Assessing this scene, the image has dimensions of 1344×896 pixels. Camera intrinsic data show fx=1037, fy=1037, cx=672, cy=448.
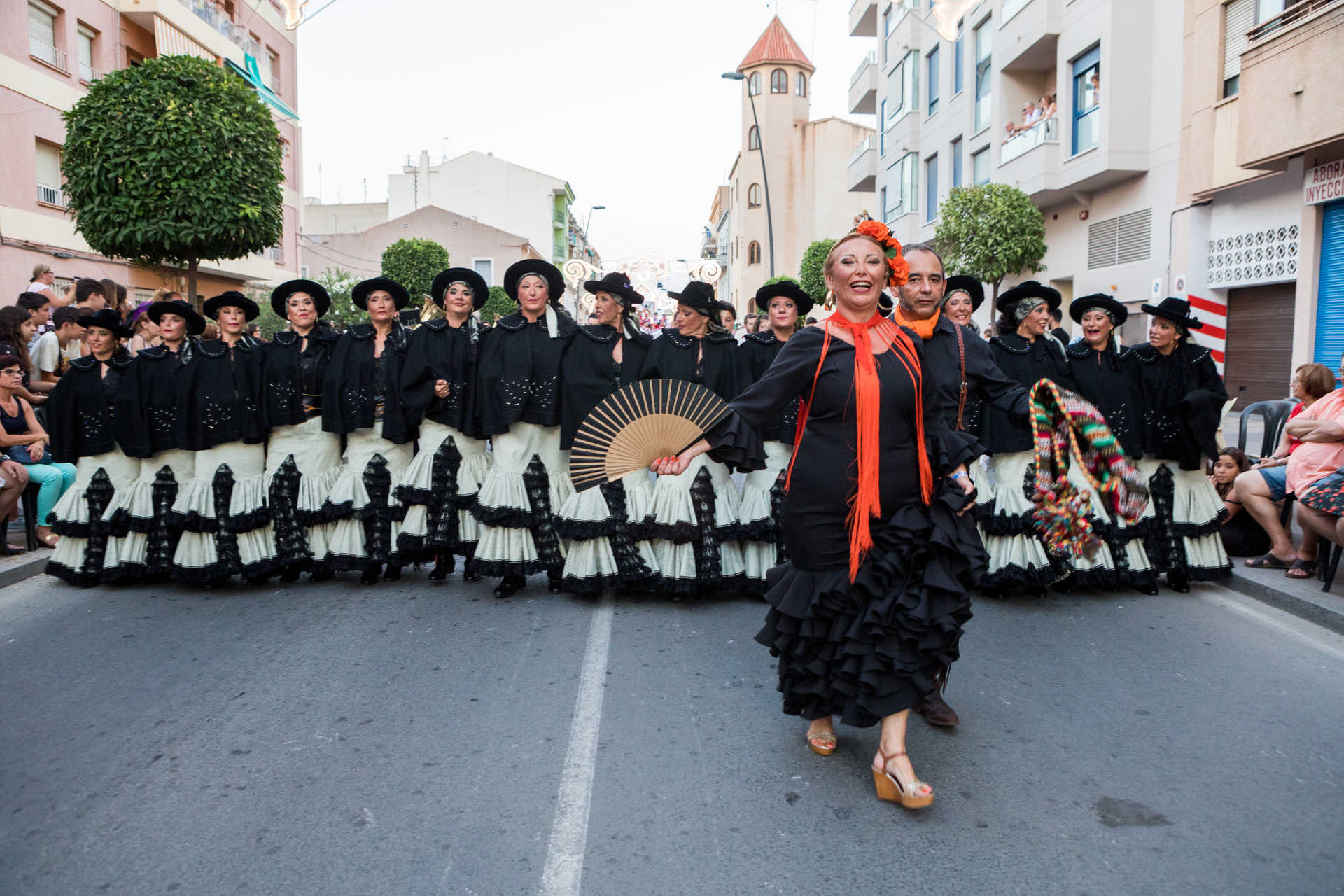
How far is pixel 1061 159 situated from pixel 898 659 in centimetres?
2212

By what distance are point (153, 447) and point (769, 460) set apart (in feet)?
13.5

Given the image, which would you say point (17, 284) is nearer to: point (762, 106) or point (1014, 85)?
point (1014, 85)

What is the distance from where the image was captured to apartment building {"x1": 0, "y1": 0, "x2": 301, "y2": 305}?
21703 mm

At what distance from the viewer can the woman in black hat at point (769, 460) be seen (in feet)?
21.7

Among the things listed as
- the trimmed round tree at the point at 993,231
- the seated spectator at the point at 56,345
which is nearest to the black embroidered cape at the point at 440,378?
the seated spectator at the point at 56,345

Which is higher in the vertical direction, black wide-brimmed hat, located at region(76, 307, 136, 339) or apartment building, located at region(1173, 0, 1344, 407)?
apartment building, located at region(1173, 0, 1344, 407)

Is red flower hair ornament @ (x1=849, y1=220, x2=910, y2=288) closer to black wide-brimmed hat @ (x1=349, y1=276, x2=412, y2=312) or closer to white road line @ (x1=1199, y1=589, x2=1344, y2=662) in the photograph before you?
white road line @ (x1=1199, y1=589, x2=1344, y2=662)

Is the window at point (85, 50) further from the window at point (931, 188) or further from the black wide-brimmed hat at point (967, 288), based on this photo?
the black wide-brimmed hat at point (967, 288)

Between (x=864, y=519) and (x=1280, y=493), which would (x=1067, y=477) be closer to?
(x=864, y=519)

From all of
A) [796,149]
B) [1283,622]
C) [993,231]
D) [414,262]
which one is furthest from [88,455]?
[796,149]

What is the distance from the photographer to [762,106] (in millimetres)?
62812

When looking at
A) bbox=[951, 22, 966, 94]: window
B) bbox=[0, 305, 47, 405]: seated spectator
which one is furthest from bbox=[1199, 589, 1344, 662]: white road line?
bbox=[951, 22, 966, 94]: window

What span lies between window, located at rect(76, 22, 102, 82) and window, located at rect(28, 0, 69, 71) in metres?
0.82

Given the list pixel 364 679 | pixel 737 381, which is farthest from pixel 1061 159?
pixel 364 679
